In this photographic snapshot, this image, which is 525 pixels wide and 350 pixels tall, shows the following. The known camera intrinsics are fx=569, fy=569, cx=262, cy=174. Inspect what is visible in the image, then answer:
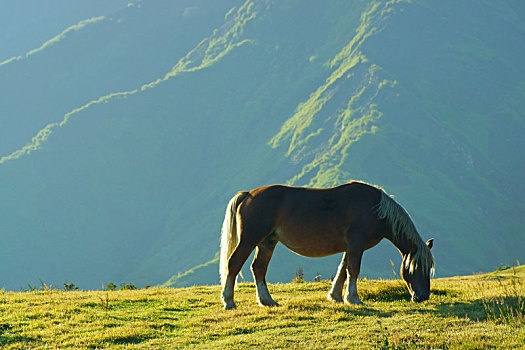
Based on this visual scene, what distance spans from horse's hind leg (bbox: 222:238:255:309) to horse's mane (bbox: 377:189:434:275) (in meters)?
2.78

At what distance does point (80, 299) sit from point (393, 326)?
7.21 meters

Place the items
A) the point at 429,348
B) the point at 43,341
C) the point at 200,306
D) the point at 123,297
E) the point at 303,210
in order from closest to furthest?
1. the point at 429,348
2. the point at 43,341
3. the point at 303,210
4. the point at 200,306
5. the point at 123,297

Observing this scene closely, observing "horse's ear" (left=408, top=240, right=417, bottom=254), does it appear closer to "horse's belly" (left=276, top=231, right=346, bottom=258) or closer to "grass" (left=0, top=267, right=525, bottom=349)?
"grass" (left=0, top=267, right=525, bottom=349)

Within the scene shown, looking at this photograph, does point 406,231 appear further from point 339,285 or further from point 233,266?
point 233,266

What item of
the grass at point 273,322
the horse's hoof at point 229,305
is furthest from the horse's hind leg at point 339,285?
the horse's hoof at point 229,305

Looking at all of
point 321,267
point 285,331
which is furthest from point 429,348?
point 321,267

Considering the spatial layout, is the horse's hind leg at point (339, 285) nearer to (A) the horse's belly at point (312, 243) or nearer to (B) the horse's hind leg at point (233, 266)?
(A) the horse's belly at point (312, 243)

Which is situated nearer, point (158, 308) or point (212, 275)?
point (158, 308)

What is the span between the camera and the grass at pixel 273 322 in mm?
8594

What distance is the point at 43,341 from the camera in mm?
9039

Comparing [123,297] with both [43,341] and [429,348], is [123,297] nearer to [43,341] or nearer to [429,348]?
[43,341]

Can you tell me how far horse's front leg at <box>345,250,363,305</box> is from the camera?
37.0 ft

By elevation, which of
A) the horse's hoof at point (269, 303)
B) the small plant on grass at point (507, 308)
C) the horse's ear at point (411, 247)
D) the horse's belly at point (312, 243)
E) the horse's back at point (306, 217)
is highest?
the horse's back at point (306, 217)

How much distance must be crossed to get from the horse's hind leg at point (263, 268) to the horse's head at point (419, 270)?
9.16 feet
